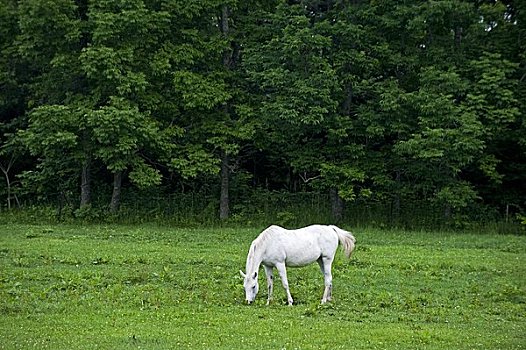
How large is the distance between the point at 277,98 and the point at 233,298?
1576cm

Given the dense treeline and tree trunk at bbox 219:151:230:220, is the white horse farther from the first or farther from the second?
tree trunk at bbox 219:151:230:220

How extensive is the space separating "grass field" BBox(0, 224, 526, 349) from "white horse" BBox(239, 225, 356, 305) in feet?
1.35

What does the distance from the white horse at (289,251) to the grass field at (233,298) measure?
41 centimetres

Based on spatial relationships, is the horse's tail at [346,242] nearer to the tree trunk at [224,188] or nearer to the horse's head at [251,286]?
the horse's head at [251,286]

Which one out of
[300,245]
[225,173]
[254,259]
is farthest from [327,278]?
[225,173]

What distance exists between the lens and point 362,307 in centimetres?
1376

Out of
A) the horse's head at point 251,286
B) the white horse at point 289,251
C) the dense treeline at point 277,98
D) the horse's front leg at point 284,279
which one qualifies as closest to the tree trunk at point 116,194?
the dense treeline at point 277,98

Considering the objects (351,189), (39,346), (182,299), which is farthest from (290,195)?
(39,346)

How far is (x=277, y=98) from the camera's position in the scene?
29.2 meters

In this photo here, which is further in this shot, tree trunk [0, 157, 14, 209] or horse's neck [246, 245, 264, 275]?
tree trunk [0, 157, 14, 209]

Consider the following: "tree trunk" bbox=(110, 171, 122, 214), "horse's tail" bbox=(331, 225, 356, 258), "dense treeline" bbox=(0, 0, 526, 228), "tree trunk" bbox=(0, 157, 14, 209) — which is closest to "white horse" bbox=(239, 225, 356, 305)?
"horse's tail" bbox=(331, 225, 356, 258)

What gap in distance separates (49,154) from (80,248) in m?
9.33

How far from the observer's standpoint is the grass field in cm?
1107

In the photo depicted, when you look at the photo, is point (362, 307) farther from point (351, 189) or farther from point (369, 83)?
point (369, 83)
